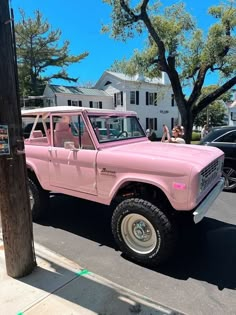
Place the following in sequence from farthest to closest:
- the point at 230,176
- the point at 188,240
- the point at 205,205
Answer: the point at 230,176
the point at 188,240
the point at 205,205

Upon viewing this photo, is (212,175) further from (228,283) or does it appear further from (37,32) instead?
(37,32)

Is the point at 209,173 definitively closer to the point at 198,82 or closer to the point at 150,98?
the point at 198,82

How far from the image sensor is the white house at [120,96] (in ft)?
97.7

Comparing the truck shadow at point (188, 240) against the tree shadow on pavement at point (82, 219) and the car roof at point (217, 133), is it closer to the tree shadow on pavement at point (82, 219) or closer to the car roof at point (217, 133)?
the tree shadow on pavement at point (82, 219)

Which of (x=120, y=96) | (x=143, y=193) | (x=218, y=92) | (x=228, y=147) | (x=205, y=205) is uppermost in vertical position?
(x=120, y=96)

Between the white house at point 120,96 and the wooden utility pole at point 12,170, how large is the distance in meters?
26.9

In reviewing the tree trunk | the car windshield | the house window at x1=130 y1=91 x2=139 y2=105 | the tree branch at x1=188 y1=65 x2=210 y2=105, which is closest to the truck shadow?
the car windshield

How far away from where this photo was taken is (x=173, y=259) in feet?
12.2

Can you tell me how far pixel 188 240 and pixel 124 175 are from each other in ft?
5.25

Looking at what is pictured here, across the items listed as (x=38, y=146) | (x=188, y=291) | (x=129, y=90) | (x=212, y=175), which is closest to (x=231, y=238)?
(x=212, y=175)

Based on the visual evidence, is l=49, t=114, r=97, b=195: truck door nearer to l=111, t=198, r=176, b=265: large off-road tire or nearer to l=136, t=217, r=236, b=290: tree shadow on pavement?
l=111, t=198, r=176, b=265: large off-road tire

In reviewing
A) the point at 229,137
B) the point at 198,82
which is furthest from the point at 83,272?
the point at 198,82

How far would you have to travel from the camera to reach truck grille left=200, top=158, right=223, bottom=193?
3.41m

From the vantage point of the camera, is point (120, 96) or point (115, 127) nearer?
point (115, 127)
